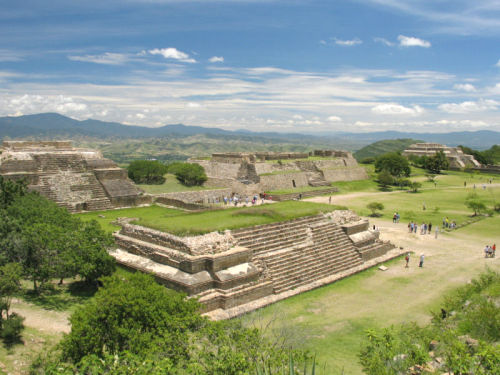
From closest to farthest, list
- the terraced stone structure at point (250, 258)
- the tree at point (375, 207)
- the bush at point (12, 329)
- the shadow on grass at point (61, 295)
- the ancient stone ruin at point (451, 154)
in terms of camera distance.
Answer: the bush at point (12, 329) → the shadow on grass at point (61, 295) → the terraced stone structure at point (250, 258) → the tree at point (375, 207) → the ancient stone ruin at point (451, 154)

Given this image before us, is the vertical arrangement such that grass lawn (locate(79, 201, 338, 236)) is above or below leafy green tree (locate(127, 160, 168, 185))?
below

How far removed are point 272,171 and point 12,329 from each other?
98.3 feet

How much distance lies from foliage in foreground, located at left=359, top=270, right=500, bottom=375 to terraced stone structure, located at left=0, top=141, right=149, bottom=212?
68.9ft

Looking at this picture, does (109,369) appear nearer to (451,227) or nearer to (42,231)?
(42,231)

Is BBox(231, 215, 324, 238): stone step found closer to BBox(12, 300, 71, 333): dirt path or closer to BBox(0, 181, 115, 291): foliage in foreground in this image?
BBox(0, 181, 115, 291): foliage in foreground

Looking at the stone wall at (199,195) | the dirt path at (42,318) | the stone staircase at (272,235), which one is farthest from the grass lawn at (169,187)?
the dirt path at (42,318)

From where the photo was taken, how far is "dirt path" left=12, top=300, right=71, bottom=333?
1002 centimetres

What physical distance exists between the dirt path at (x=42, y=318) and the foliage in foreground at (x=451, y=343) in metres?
7.40

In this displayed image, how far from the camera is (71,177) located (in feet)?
89.8

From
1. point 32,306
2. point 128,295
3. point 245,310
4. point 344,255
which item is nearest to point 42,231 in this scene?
point 32,306

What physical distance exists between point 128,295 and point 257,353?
3141mm

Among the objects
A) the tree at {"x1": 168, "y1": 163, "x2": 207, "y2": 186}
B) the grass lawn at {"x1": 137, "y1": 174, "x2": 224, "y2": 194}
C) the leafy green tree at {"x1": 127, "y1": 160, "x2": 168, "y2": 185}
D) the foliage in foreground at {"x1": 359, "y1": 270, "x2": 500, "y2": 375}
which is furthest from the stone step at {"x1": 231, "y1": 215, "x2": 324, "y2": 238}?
the leafy green tree at {"x1": 127, "y1": 160, "x2": 168, "y2": 185}

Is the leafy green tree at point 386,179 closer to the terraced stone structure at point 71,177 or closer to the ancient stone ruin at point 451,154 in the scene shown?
the ancient stone ruin at point 451,154

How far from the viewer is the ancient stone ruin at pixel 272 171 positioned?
→ 3475cm
